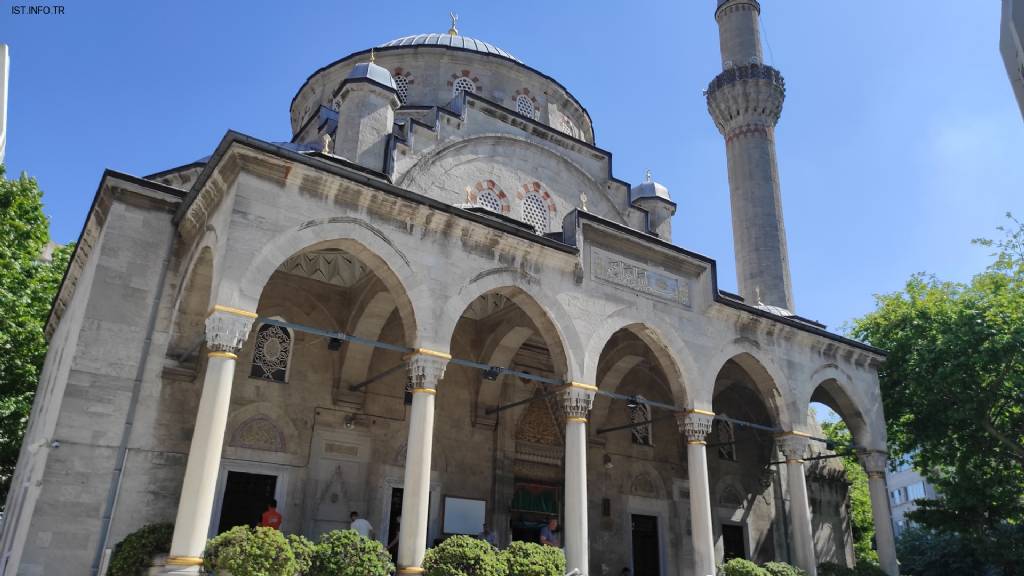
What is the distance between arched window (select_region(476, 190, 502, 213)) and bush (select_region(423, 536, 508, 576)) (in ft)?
21.7

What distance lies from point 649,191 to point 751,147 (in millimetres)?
8250

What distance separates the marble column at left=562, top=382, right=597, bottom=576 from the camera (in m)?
9.27

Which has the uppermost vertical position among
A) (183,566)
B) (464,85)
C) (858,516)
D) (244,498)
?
(464,85)

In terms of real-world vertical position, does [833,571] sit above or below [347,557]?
above

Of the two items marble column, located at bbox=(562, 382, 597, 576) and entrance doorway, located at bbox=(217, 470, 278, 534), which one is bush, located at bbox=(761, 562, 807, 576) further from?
entrance doorway, located at bbox=(217, 470, 278, 534)

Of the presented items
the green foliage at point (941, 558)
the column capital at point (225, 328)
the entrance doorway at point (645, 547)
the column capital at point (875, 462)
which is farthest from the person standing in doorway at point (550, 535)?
the green foliage at point (941, 558)

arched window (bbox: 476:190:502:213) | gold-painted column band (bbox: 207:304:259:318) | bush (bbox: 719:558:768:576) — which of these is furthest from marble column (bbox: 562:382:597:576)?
arched window (bbox: 476:190:502:213)

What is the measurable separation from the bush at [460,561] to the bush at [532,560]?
0.73 ft

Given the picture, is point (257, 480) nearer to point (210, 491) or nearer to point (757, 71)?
point (210, 491)

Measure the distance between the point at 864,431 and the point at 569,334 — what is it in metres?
6.78

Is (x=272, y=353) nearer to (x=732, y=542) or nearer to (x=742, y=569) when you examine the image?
(x=742, y=569)

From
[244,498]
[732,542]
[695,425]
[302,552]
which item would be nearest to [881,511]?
[732,542]

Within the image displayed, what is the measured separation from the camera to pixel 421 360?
873 cm

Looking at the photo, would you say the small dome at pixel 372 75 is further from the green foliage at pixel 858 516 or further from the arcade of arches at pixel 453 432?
the green foliage at pixel 858 516
